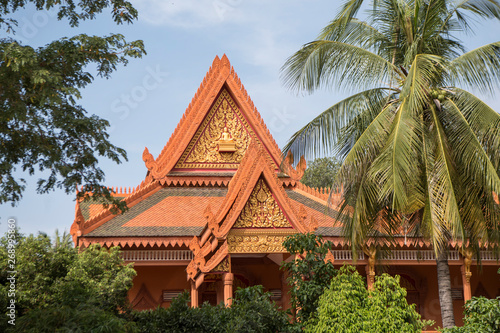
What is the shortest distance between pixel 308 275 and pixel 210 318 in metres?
1.79

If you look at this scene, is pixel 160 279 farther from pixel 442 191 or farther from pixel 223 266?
pixel 442 191

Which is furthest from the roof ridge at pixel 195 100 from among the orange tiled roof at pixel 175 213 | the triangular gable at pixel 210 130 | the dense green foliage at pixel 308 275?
the dense green foliage at pixel 308 275

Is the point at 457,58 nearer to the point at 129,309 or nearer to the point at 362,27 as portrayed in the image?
the point at 362,27

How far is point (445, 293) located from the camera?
37.4ft

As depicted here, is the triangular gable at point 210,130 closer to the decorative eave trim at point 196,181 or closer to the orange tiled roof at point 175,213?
the decorative eave trim at point 196,181

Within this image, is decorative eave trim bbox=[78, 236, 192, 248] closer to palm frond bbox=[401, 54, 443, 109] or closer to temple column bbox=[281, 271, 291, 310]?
temple column bbox=[281, 271, 291, 310]

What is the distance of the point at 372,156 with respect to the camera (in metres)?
11.8

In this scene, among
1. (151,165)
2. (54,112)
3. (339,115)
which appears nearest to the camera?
(54,112)

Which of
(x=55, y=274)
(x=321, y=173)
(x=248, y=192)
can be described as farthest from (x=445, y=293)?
(x=321, y=173)

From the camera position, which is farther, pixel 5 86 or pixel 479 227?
pixel 479 227

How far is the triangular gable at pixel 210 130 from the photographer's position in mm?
18078

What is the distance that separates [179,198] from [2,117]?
10.0 metres

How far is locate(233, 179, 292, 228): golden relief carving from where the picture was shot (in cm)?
1412

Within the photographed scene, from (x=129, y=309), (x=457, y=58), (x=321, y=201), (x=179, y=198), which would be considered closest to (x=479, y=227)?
(x=457, y=58)
